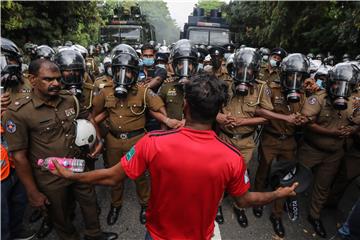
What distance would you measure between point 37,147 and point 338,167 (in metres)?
3.49

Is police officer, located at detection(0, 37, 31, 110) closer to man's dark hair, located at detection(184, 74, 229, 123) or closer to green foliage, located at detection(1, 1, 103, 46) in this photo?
man's dark hair, located at detection(184, 74, 229, 123)

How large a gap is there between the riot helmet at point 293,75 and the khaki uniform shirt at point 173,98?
128 centimetres

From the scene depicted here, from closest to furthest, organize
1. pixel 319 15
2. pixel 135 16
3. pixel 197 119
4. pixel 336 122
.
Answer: pixel 197 119
pixel 336 122
pixel 319 15
pixel 135 16

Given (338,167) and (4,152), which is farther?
(338,167)

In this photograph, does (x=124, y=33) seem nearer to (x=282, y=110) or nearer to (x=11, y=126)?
→ (x=282, y=110)

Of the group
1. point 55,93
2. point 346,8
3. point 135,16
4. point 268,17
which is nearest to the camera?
point 55,93

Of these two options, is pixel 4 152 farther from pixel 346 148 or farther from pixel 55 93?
pixel 346 148

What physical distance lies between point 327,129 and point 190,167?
2553 mm

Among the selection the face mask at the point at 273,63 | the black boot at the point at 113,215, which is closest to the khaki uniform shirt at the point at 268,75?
the face mask at the point at 273,63

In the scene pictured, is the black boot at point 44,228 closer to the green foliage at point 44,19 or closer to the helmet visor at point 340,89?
the helmet visor at point 340,89

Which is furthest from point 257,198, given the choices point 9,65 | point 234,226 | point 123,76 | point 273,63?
point 273,63

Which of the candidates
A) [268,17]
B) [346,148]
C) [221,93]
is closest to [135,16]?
[268,17]

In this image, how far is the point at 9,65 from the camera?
364cm

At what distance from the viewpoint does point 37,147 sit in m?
2.94
